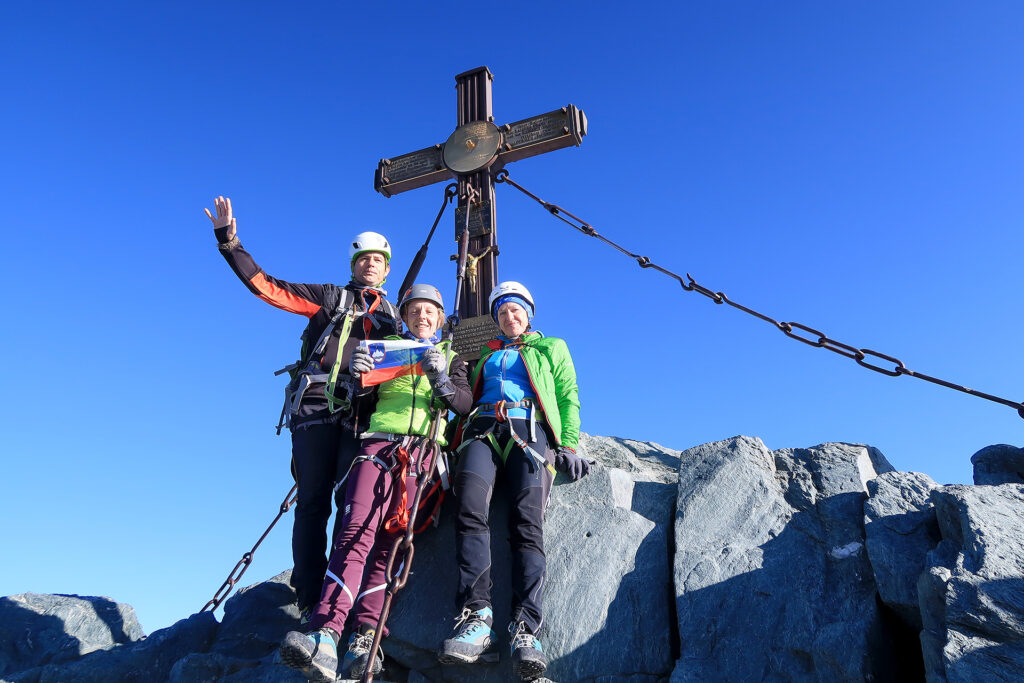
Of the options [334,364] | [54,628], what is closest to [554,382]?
[334,364]

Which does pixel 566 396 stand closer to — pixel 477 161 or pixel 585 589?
pixel 585 589

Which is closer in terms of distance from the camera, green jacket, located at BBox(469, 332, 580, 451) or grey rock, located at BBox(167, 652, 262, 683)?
green jacket, located at BBox(469, 332, 580, 451)

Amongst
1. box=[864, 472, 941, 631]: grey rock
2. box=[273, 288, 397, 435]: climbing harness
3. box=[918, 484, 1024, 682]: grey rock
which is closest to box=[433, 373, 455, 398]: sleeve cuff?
box=[273, 288, 397, 435]: climbing harness

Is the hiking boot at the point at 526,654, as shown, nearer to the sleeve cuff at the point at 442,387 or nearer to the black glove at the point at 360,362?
the sleeve cuff at the point at 442,387

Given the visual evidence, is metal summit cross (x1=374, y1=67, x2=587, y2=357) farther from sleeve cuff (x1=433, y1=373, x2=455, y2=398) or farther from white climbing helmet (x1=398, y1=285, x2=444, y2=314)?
sleeve cuff (x1=433, y1=373, x2=455, y2=398)

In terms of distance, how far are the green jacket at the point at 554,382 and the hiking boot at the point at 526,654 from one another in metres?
1.64

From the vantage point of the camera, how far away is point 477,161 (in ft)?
29.7

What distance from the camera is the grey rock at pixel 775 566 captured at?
4695 mm

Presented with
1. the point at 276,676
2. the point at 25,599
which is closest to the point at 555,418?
the point at 276,676

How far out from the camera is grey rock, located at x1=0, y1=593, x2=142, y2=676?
7.46 meters

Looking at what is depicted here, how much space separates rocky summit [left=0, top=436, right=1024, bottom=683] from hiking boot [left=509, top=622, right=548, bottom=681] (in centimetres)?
43

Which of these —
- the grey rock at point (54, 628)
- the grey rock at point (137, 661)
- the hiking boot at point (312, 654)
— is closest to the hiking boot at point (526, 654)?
the hiking boot at point (312, 654)

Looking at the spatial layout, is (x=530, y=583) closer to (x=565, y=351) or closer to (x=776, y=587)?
(x=776, y=587)

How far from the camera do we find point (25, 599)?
7957 mm
